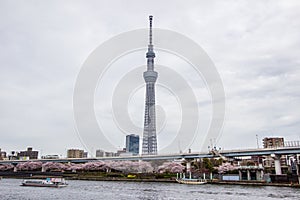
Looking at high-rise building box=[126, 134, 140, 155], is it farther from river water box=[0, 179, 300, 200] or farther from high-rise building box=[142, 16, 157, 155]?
river water box=[0, 179, 300, 200]

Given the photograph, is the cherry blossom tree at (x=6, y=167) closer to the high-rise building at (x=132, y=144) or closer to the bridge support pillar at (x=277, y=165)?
the high-rise building at (x=132, y=144)

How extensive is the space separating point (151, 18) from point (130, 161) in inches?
3014

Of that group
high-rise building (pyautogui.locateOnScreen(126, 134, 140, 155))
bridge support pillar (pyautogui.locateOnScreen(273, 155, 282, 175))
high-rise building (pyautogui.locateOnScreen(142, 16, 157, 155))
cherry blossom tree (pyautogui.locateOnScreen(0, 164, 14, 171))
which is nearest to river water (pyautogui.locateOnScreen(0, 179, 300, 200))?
bridge support pillar (pyautogui.locateOnScreen(273, 155, 282, 175))

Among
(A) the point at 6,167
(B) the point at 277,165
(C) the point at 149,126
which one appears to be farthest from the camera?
(C) the point at 149,126

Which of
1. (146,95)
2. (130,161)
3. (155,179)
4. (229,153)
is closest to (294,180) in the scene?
(229,153)

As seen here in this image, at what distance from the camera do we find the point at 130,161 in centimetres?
8488

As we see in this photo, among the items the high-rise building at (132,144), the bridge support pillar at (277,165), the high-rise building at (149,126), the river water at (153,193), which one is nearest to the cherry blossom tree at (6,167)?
the high-rise building at (149,126)

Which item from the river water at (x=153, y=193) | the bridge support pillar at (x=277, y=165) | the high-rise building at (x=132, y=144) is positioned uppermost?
the high-rise building at (x=132, y=144)

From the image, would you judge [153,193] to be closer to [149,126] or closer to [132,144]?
[149,126]

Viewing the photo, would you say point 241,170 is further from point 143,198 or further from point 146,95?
point 146,95

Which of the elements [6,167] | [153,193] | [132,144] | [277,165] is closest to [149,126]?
[132,144]

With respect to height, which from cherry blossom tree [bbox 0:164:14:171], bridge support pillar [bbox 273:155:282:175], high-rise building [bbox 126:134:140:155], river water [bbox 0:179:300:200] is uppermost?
high-rise building [bbox 126:134:140:155]

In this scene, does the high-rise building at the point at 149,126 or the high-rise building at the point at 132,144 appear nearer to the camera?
the high-rise building at the point at 149,126

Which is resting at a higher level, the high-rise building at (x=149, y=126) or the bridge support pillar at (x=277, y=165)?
the high-rise building at (x=149, y=126)
